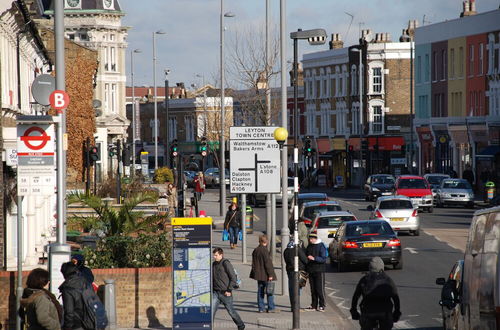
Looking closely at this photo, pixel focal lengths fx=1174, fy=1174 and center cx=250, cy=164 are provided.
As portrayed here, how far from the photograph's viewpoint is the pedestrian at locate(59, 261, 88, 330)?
49.7ft

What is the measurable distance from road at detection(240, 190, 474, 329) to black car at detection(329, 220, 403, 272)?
1.25 ft

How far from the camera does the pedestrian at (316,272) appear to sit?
23266 millimetres

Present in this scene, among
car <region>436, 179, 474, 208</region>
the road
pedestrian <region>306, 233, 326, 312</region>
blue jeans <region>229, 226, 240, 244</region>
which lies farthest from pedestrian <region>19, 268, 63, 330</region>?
car <region>436, 179, 474, 208</region>

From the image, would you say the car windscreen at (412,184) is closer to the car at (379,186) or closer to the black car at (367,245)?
the car at (379,186)

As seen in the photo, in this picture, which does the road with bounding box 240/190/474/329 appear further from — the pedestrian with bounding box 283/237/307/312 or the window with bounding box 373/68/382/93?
the window with bounding box 373/68/382/93

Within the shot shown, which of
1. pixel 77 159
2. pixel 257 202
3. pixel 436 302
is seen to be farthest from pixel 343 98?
pixel 436 302

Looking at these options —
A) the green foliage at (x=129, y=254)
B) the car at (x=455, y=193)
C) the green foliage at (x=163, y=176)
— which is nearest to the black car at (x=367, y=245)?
the green foliage at (x=129, y=254)

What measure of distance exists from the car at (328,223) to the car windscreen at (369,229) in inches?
177

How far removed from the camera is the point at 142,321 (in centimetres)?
2053

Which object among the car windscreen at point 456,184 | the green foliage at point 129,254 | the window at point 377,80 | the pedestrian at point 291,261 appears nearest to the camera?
the green foliage at point 129,254

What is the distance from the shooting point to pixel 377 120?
93188 mm

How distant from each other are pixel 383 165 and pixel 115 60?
76.1ft

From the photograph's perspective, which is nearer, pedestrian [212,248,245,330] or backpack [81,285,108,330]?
backpack [81,285,108,330]

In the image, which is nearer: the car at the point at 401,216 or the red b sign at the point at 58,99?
the red b sign at the point at 58,99
